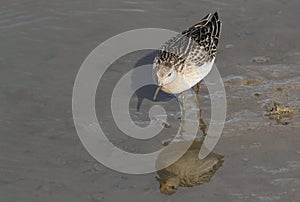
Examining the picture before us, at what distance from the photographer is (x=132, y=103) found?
913 cm

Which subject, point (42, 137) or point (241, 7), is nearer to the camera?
point (42, 137)

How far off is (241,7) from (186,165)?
487 centimetres

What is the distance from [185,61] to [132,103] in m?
1.20

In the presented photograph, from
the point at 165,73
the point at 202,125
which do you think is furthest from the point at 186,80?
the point at 202,125

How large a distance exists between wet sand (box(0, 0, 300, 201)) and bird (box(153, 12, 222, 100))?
1.85 ft

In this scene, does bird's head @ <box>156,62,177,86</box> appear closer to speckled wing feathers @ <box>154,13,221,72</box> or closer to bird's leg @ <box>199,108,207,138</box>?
speckled wing feathers @ <box>154,13,221,72</box>

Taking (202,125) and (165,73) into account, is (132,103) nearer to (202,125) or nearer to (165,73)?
(165,73)

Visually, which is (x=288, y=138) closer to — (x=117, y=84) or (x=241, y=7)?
(x=117, y=84)

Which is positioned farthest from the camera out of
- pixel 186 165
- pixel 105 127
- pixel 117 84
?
pixel 117 84

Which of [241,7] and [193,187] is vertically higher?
[241,7]

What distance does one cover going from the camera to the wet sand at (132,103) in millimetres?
7379

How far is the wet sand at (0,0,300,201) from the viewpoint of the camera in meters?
7.38

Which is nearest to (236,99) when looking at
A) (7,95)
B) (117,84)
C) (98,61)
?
(117,84)

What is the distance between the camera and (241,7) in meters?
11.5
